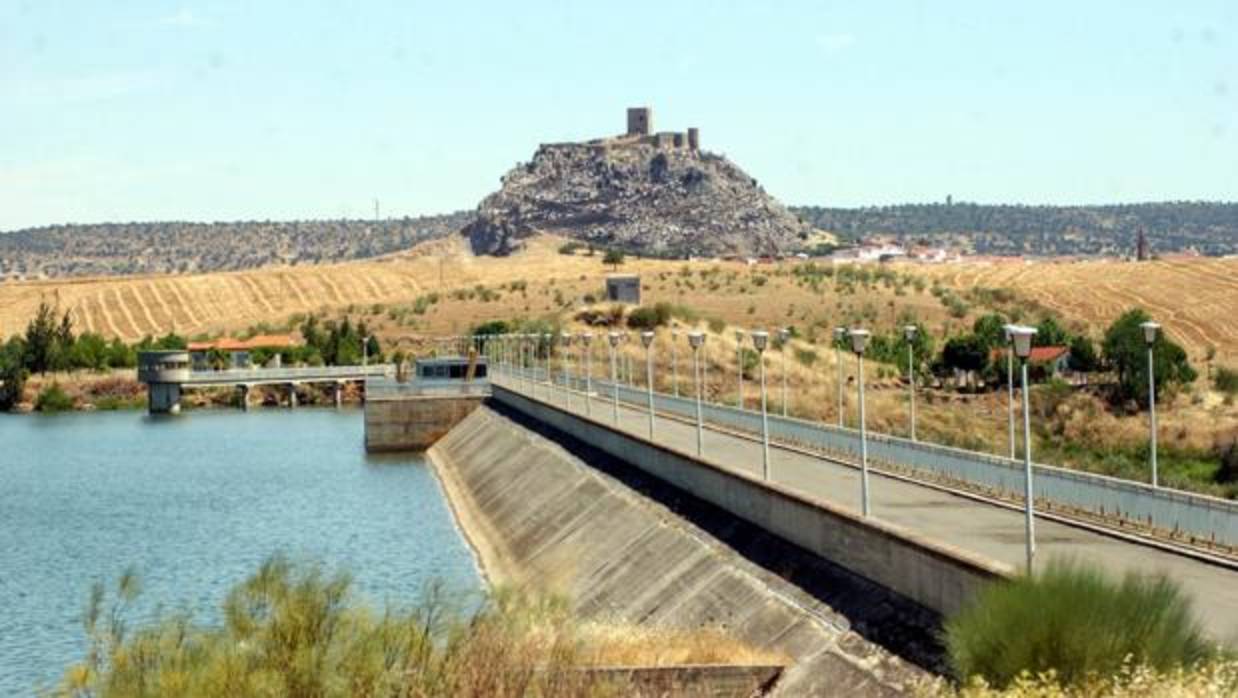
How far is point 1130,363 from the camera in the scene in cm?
7475

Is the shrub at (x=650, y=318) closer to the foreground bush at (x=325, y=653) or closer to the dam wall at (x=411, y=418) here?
the dam wall at (x=411, y=418)

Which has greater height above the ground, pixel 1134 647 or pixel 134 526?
pixel 1134 647

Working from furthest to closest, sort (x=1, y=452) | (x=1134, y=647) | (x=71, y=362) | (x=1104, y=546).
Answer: (x=71, y=362)
(x=1, y=452)
(x=1104, y=546)
(x=1134, y=647)

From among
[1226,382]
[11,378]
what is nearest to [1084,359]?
[1226,382]

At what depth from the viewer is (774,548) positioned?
3192cm

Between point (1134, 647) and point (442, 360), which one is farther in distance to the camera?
point (442, 360)

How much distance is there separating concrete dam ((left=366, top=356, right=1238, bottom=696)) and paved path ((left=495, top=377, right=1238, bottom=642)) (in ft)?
0.16

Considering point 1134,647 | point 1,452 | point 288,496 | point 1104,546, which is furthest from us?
point 1,452

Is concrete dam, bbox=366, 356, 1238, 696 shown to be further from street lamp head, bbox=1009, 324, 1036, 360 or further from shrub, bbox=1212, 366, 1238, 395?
shrub, bbox=1212, 366, 1238, 395

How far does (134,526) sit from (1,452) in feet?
108

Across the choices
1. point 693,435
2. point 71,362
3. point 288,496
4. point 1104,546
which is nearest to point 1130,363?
point 693,435

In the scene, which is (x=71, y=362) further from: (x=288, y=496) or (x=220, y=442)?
(x=288, y=496)

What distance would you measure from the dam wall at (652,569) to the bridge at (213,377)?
52452mm

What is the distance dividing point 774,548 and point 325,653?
13749mm
